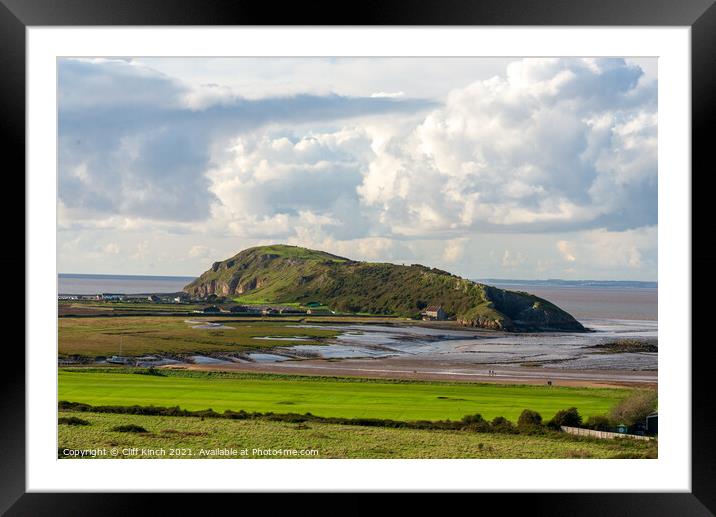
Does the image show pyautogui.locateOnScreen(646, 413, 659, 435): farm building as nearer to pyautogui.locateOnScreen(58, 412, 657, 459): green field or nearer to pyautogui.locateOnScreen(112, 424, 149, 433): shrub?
pyautogui.locateOnScreen(58, 412, 657, 459): green field

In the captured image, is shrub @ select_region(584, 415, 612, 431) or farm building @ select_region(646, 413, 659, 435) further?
shrub @ select_region(584, 415, 612, 431)

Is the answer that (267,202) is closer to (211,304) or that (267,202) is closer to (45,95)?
(211,304)

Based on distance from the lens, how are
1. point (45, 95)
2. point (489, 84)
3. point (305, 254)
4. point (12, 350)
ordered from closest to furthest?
point (12, 350), point (45, 95), point (489, 84), point (305, 254)

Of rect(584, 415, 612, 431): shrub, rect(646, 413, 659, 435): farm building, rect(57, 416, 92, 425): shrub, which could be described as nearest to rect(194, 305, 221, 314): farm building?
rect(57, 416, 92, 425): shrub

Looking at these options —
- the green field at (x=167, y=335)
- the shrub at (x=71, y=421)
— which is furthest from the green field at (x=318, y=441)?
the green field at (x=167, y=335)

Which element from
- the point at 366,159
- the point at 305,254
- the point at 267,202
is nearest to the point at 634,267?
the point at 366,159

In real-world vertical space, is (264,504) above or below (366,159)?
below
